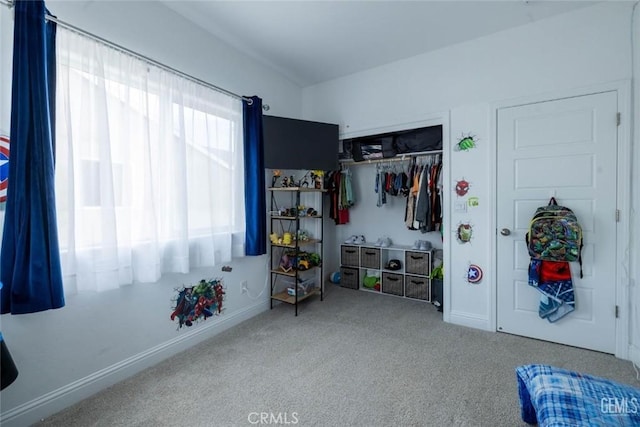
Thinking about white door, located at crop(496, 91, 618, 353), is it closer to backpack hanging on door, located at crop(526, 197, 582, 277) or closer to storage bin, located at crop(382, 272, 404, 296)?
backpack hanging on door, located at crop(526, 197, 582, 277)

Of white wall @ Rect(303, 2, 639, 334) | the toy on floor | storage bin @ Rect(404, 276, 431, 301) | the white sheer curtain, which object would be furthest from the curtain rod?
storage bin @ Rect(404, 276, 431, 301)

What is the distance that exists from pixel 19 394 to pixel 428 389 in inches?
89.5

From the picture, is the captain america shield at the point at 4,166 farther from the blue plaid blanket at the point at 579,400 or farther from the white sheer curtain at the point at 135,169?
the blue plaid blanket at the point at 579,400

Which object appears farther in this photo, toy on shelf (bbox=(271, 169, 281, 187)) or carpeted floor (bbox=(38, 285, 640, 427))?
toy on shelf (bbox=(271, 169, 281, 187))

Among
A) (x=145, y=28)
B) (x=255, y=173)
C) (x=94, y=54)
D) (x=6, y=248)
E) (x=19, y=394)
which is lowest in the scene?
(x=19, y=394)

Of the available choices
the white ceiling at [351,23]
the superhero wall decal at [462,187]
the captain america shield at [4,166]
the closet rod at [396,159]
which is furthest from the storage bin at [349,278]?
the captain america shield at [4,166]

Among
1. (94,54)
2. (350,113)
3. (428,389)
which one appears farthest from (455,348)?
(94,54)

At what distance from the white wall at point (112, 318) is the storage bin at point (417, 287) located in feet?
A: 6.59

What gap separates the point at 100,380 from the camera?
1.76 m

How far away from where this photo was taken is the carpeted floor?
154 cm

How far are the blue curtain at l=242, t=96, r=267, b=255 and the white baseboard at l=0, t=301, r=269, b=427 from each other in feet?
2.55

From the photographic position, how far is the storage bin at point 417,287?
335 cm

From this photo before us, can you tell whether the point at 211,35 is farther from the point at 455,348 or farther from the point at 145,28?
the point at 455,348

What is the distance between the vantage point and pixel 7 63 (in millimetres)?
1414
